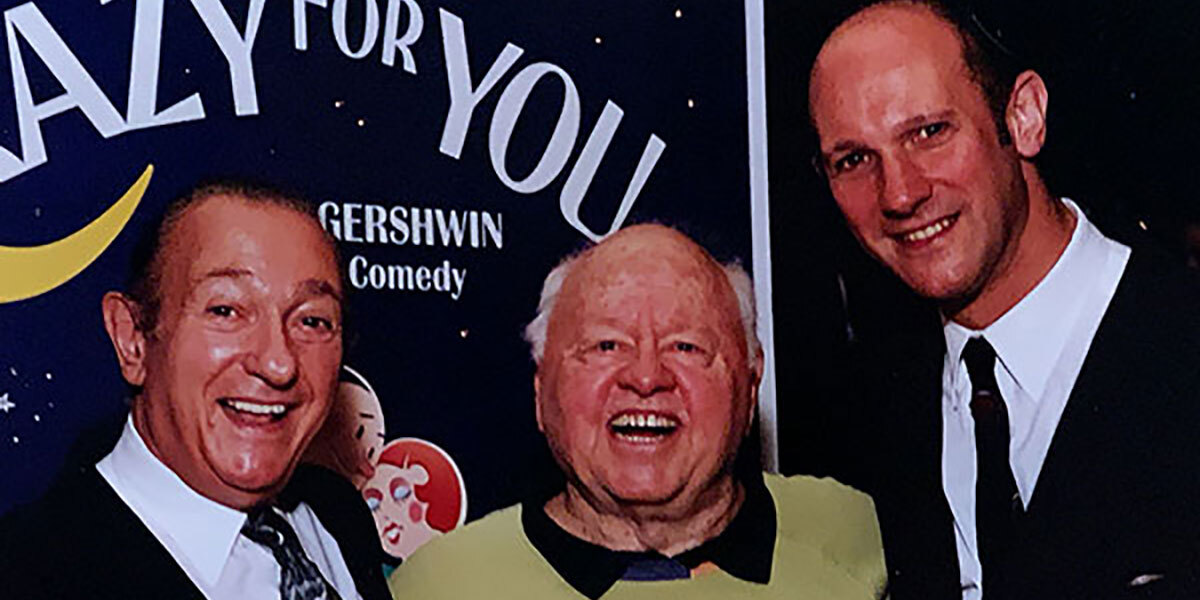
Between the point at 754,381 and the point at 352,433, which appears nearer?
the point at 352,433

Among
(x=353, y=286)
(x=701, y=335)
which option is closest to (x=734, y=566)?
(x=701, y=335)

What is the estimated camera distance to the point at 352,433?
7.46 feet

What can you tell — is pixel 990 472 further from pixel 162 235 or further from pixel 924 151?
pixel 162 235

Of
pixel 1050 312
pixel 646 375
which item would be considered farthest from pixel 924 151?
pixel 646 375

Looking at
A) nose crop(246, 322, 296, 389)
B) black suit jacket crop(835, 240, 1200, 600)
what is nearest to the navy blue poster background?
nose crop(246, 322, 296, 389)

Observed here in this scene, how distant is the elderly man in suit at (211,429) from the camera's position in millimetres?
2035

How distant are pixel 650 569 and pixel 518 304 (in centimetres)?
45

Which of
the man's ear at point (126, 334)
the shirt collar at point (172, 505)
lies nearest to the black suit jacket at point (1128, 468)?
the shirt collar at point (172, 505)

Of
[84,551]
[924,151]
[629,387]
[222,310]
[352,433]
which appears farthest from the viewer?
[924,151]

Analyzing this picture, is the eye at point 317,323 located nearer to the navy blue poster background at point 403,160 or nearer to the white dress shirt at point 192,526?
the navy blue poster background at point 403,160

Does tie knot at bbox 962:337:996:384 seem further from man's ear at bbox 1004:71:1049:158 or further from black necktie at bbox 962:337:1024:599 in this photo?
man's ear at bbox 1004:71:1049:158

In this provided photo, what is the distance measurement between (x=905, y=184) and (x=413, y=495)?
3.01 ft

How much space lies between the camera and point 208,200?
2.15 metres

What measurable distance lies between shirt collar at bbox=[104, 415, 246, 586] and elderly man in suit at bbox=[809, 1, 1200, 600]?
1103mm
